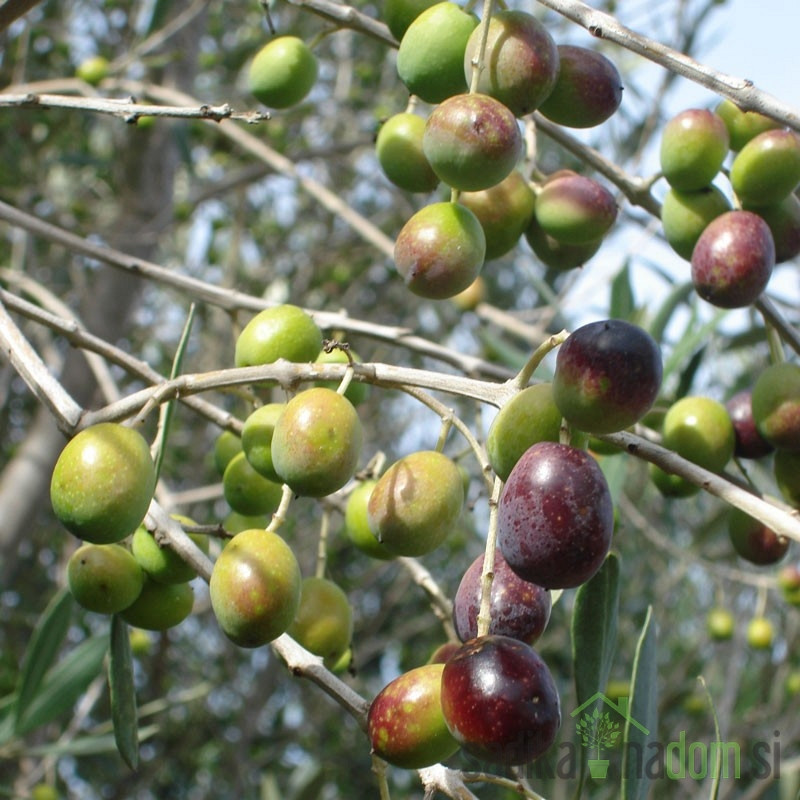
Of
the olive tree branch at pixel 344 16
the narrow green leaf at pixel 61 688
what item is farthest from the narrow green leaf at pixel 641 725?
the narrow green leaf at pixel 61 688

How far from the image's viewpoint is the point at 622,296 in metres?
1.97

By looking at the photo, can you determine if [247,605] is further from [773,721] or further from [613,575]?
[773,721]

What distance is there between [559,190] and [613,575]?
49 cm

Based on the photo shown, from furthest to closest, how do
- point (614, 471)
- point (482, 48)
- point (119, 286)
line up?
point (119, 286), point (614, 471), point (482, 48)

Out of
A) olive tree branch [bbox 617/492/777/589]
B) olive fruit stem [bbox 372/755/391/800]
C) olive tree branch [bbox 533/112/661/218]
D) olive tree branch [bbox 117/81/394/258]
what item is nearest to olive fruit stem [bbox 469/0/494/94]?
olive tree branch [bbox 533/112/661/218]

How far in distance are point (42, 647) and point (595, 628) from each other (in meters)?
1.06

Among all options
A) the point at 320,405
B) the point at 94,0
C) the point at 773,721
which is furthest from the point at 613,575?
the point at 94,0

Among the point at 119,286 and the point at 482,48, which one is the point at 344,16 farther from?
the point at 119,286

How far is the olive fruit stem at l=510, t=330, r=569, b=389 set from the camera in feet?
2.70

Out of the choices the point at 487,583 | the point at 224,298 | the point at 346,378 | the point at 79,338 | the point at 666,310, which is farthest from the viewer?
the point at 666,310

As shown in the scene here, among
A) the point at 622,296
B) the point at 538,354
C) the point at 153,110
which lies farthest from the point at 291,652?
the point at 622,296

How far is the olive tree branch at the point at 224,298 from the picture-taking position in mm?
1383

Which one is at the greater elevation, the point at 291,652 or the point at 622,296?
the point at 291,652

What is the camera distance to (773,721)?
3.38 meters
